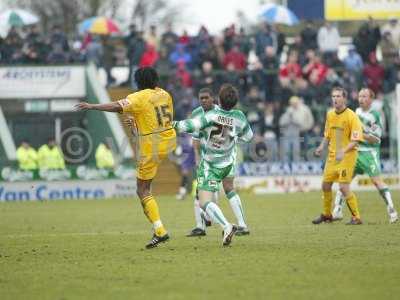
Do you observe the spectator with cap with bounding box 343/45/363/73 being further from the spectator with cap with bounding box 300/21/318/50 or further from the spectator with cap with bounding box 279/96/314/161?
the spectator with cap with bounding box 279/96/314/161

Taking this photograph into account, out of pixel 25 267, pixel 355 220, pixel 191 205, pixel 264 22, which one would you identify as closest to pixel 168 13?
pixel 264 22

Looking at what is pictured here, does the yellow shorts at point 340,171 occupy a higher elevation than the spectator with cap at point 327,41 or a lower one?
lower

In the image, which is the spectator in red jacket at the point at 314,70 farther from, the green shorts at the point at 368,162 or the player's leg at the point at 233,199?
the player's leg at the point at 233,199

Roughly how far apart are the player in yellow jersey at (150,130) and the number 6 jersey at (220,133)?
0.43m

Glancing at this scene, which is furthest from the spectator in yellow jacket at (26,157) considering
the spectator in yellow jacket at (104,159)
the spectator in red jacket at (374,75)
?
the spectator in red jacket at (374,75)

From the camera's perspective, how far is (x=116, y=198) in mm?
33344

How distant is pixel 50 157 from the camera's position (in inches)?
1347

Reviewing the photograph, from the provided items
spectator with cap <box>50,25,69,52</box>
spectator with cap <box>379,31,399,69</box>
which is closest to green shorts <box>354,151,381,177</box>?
spectator with cap <box>50,25,69,52</box>

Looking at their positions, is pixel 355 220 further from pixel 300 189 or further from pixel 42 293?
pixel 300 189

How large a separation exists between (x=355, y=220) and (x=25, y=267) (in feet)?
24.7

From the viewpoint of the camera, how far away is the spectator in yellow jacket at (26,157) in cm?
3409

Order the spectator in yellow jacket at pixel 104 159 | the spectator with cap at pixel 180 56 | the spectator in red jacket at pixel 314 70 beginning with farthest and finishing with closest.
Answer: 1. the spectator in red jacket at pixel 314 70
2. the spectator with cap at pixel 180 56
3. the spectator in yellow jacket at pixel 104 159

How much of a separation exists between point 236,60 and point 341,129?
1756 cm

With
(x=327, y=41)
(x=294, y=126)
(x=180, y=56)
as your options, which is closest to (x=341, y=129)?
(x=294, y=126)
